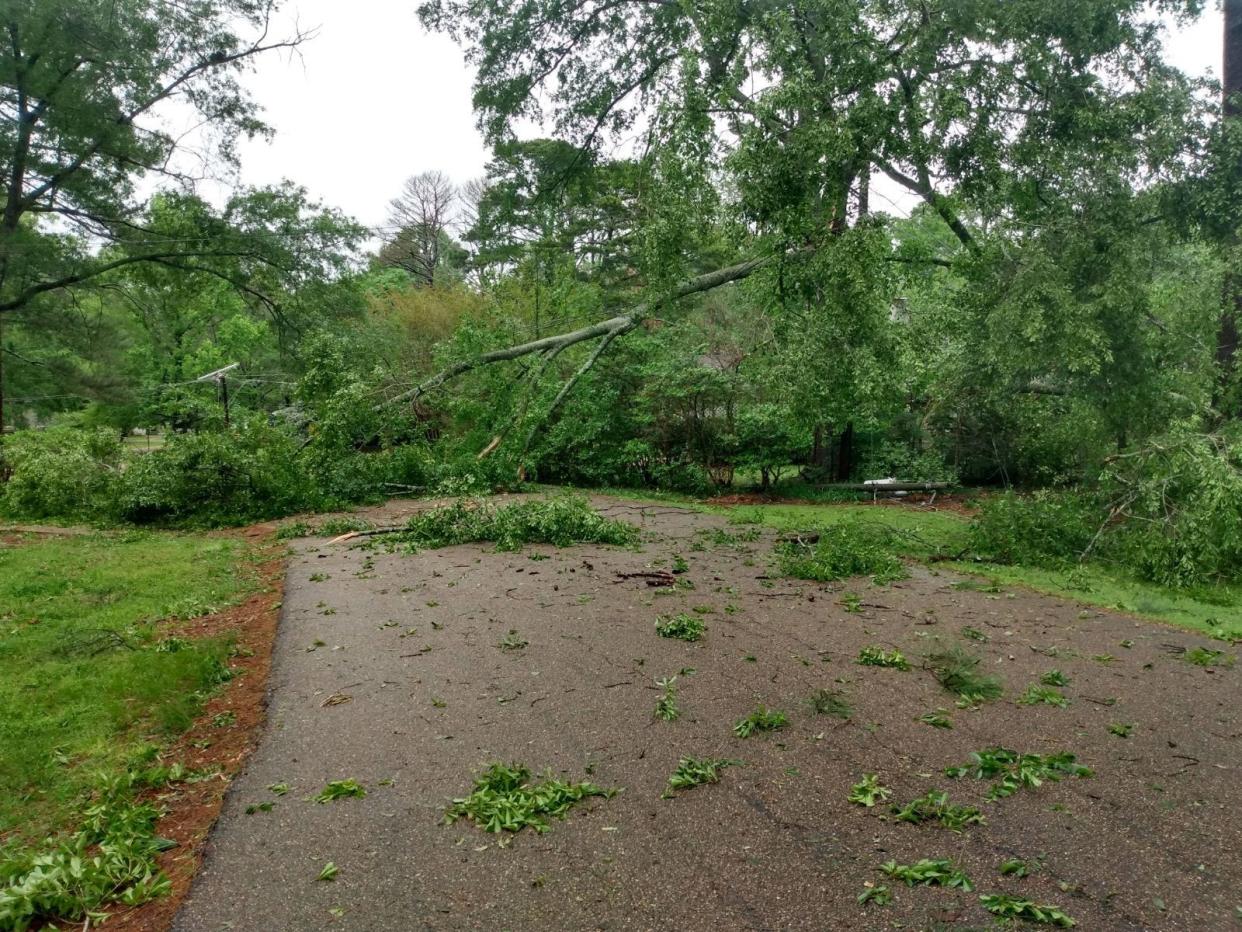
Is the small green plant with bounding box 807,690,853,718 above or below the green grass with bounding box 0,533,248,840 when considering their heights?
below

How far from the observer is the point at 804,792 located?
10.5 ft

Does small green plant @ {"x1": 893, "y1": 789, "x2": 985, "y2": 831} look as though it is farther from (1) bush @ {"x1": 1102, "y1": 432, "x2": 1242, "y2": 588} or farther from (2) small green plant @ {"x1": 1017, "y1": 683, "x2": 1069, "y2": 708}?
(1) bush @ {"x1": 1102, "y1": 432, "x2": 1242, "y2": 588}

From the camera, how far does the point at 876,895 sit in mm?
2498

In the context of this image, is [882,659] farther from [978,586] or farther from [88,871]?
[88,871]

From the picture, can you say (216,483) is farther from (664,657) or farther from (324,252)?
(664,657)

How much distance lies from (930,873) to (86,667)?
489 centimetres

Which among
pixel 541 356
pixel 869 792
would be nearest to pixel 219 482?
pixel 541 356

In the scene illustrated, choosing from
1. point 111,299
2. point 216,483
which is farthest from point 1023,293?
point 111,299

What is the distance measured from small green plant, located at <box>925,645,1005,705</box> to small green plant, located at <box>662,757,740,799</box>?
1.63 m

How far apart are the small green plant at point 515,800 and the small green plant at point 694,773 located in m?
0.27

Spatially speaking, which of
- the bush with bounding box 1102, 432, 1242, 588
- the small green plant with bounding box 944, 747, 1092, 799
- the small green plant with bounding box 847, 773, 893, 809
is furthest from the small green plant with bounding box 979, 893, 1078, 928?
the bush with bounding box 1102, 432, 1242, 588

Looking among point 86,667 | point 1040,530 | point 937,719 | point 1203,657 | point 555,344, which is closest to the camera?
point 937,719

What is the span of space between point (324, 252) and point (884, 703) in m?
12.9

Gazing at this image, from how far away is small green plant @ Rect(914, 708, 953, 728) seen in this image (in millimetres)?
3854
